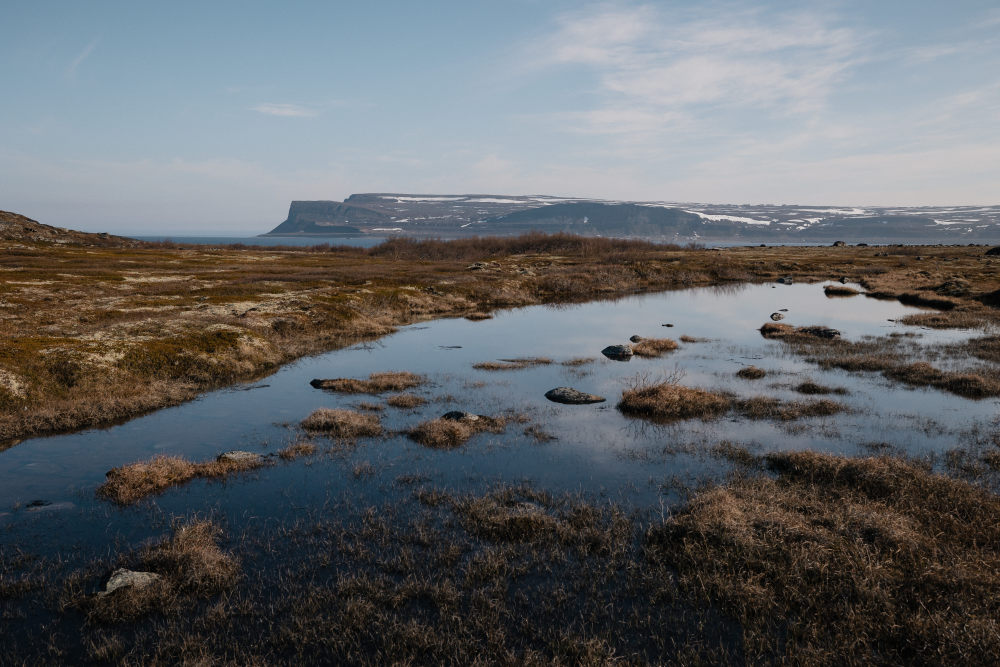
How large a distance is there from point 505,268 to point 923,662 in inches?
3738

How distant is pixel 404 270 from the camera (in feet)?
308

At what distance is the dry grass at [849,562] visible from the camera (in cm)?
1052

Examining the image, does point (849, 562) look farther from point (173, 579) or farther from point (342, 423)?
point (342, 423)

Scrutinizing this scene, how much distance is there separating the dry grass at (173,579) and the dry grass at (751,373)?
96.7ft

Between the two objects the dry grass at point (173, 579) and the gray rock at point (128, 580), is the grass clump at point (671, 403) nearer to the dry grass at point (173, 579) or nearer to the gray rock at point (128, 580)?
the dry grass at point (173, 579)

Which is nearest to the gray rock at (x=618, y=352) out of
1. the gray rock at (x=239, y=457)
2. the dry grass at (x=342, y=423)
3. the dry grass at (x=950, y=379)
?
the dry grass at (x=950, y=379)

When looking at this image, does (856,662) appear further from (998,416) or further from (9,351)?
(9,351)

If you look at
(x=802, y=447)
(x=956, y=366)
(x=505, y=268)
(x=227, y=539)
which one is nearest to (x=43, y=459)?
(x=227, y=539)

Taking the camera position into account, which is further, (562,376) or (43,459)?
(562,376)

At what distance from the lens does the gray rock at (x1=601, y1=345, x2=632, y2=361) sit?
40.0 m

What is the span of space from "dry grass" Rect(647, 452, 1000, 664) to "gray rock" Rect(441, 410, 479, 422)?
1129cm

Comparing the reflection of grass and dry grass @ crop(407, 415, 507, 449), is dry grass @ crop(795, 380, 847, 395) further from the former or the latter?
the reflection of grass

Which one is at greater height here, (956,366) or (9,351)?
(9,351)

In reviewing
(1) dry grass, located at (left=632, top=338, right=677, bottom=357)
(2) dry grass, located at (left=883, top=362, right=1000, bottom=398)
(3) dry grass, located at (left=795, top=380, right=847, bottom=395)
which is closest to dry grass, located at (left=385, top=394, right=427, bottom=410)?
(1) dry grass, located at (left=632, top=338, right=677, bottom=357)
